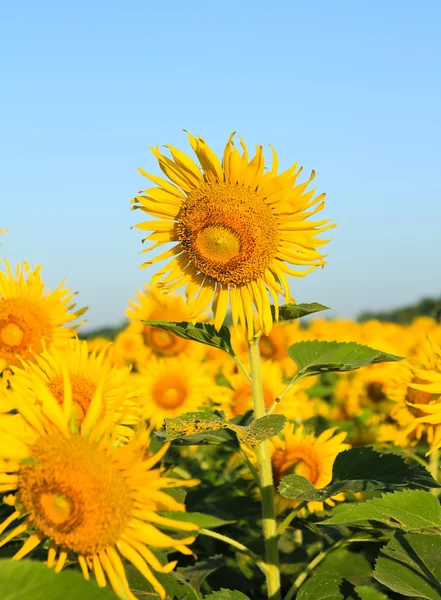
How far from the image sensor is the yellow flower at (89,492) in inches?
81.3

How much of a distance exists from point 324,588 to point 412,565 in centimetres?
36

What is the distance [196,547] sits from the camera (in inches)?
171

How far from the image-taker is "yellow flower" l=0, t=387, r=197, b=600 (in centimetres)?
206

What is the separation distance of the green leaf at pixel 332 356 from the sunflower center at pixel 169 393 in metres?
2.94

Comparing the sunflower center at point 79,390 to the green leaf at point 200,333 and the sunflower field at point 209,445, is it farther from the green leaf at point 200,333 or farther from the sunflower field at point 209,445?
the green leaf at point 200,333

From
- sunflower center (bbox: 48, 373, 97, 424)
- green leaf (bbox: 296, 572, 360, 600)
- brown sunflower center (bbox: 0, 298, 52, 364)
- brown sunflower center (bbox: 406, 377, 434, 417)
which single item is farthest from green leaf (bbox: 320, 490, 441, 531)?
brown sunflower center (bbox: 0, 298, 52, 364)

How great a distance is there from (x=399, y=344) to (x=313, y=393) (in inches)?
98.0

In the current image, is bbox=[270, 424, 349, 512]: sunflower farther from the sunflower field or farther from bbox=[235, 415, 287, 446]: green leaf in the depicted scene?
bbox=[235, 415, 287, 446]: green leaf

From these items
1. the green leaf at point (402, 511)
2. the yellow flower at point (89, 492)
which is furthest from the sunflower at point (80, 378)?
the green leaf at point (402, 511)

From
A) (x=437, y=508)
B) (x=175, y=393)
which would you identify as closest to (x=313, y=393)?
(x=175, y=393)

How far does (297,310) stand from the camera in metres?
3.18

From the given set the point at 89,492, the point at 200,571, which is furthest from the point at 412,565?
the point at 89,492

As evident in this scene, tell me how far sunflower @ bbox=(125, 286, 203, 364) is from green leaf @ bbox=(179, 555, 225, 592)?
321 centimetres

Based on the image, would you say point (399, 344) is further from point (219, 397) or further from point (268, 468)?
point (268, 468)
